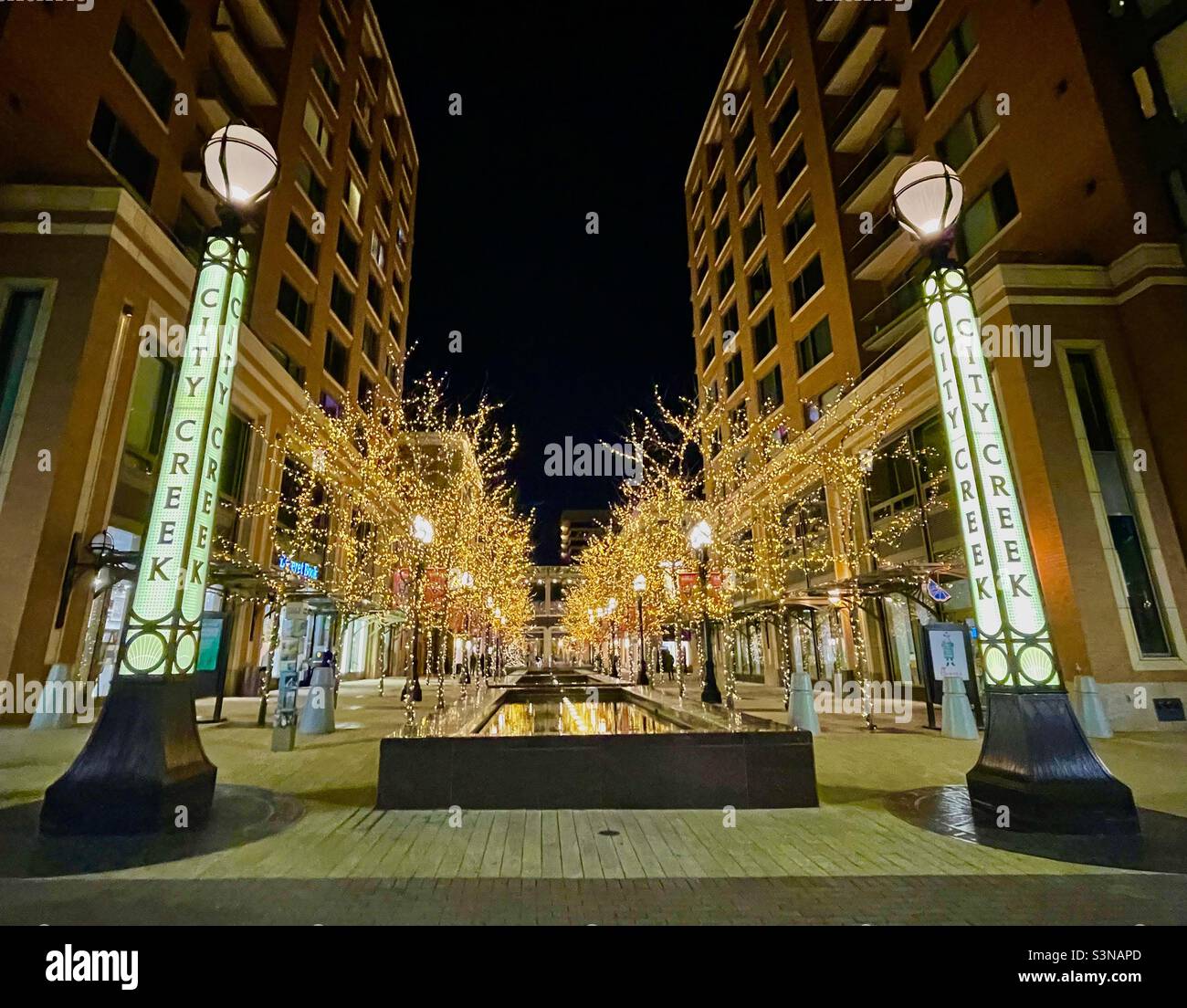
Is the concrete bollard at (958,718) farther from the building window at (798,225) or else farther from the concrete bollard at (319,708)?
the building window at (798,225)

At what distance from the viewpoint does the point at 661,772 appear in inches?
282

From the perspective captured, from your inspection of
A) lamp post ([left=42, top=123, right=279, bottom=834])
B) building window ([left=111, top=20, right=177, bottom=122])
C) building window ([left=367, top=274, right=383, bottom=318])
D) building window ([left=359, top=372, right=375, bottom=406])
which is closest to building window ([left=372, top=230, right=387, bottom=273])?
building window ([left=367, top=274, right=383, bottom=318])

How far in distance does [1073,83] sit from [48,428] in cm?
2975

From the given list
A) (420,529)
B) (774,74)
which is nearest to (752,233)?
(774,74)

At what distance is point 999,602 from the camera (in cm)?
700

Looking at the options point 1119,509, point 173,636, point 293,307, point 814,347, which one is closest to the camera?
point 173,636

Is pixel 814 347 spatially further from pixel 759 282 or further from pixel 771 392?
pixel 759 282

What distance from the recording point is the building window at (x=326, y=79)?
33.8m

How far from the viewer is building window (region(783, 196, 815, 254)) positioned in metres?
33.3

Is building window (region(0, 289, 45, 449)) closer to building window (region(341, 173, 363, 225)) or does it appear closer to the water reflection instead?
the water reflection

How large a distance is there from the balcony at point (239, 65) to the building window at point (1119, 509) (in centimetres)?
3382

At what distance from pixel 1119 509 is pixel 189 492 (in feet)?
66.9

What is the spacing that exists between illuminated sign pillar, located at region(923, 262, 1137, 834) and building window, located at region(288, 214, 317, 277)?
31968 millimetres
